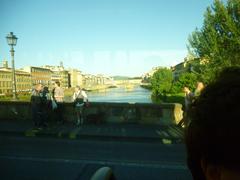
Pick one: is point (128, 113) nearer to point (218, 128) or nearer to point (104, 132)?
point (104, 132)

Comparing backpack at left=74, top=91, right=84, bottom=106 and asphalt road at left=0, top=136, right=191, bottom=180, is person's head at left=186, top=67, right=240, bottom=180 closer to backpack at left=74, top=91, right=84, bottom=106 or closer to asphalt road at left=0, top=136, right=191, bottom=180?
asphalt road at left=0, top=136, right=191, bottom=180

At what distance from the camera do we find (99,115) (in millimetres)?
12906

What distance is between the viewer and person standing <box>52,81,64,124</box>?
1295 centimetres

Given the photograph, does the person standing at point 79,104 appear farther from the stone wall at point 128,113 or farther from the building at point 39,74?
the building at point 39,74

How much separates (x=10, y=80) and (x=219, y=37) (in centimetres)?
10147

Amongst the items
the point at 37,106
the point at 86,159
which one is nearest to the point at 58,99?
the point at 37,106

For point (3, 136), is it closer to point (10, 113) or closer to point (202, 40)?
point (10, 113)

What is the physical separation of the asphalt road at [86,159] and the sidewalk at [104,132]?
418mm

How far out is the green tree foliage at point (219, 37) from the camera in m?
26.0

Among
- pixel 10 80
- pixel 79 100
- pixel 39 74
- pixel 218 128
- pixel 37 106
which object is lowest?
pixel 37 106

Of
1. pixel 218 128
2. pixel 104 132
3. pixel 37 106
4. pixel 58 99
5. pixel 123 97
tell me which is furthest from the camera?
pixel 123 97

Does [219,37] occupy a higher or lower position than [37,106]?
higher

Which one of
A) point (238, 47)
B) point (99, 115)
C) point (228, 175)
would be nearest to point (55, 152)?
point (99, 115)

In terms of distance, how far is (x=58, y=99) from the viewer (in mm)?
13125
